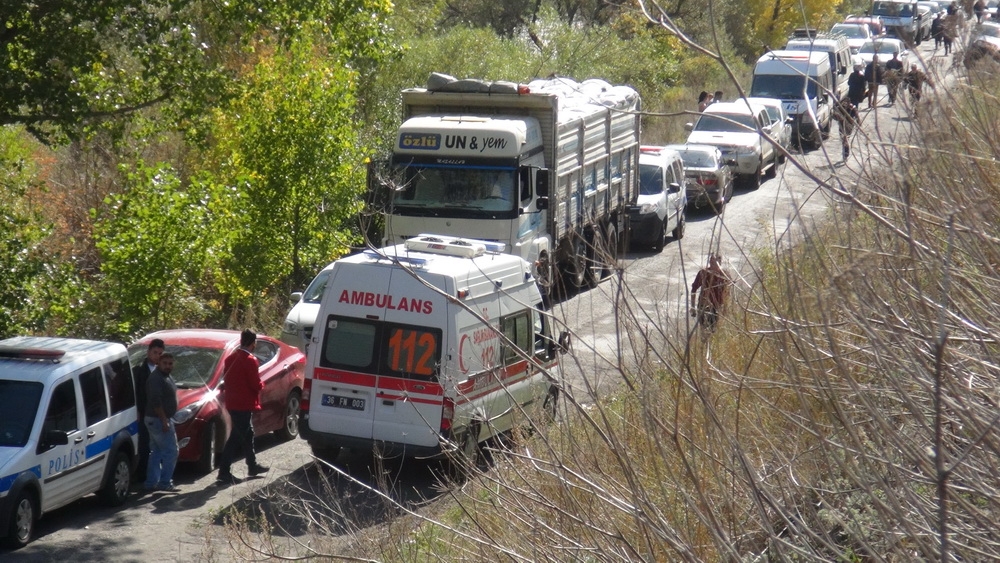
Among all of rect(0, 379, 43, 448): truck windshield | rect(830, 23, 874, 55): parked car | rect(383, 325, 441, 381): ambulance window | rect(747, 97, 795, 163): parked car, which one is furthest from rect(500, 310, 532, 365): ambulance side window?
rect(830, 23, 874, 55): parked car

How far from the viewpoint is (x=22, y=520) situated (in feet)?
31.3

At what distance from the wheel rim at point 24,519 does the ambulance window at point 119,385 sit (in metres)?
1.50

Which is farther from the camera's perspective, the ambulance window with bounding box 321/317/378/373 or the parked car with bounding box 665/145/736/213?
the parked car with bounding box 665/145/736/213

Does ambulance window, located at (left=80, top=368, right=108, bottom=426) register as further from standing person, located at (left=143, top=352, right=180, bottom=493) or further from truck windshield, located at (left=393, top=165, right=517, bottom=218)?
truck windshield, located at (left=393, top=165, right=517, bottom=218)

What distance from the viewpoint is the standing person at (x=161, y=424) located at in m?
11.1

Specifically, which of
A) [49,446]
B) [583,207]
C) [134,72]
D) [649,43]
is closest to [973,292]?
[49,446]

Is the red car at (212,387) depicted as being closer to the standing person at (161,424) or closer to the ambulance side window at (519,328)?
the standing person at (161,424)

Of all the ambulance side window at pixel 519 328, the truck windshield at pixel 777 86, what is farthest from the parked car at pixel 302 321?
the truck windshield at pixel 777 86

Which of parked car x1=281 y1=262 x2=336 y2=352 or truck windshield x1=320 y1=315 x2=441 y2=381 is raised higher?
truck windshield x1=320 y1=315 x2=441 y2=381

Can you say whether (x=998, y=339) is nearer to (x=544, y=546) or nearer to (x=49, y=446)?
(x=544, y=546)

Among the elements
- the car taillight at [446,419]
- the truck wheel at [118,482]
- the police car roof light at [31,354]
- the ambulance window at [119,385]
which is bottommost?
the truck wheel at [118,482]

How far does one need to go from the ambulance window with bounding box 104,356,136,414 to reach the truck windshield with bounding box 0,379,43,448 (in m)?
0.86

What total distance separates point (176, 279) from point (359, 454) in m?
4.53

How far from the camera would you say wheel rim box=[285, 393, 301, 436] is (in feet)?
44.0
